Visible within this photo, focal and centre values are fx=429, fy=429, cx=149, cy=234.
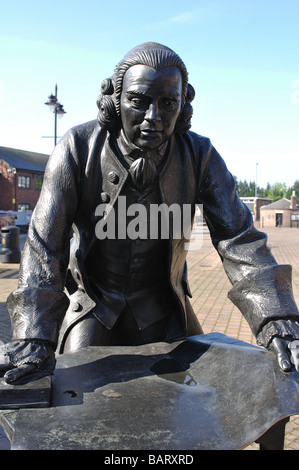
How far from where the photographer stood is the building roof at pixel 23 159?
33.1m

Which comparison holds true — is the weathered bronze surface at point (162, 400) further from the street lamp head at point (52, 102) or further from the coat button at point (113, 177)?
the street lamp head at point (52, 102)

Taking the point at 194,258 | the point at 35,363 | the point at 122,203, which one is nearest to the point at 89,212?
the point at 122,203

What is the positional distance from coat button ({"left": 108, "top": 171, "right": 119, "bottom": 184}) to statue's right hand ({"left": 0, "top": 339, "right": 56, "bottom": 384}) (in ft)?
2.72

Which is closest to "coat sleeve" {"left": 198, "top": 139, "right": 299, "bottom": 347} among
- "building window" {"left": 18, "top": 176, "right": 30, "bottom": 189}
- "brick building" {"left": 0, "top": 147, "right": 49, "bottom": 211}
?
"brick building" {"left": 0, "top": 147, "right": 49, "bottom": 211}

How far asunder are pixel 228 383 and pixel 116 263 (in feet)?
2.77

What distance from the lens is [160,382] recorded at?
5.60 feet

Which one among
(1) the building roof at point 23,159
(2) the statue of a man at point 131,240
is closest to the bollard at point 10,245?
(2) the statue of a man at point 131,240

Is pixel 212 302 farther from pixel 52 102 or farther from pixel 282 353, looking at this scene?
pixel 52 102

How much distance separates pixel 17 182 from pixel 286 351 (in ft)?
107

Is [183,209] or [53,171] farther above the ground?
[53,171]

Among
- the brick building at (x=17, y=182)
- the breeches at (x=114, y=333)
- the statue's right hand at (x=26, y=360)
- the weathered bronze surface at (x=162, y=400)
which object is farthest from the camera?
the brick building at (x=17, y=182)

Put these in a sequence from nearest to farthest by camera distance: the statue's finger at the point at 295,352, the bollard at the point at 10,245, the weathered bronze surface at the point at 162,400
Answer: the weathered bronze surface at the point at 162,400 < the statue's finger at the point at 295,352 < the bollard at the point at 10,245
